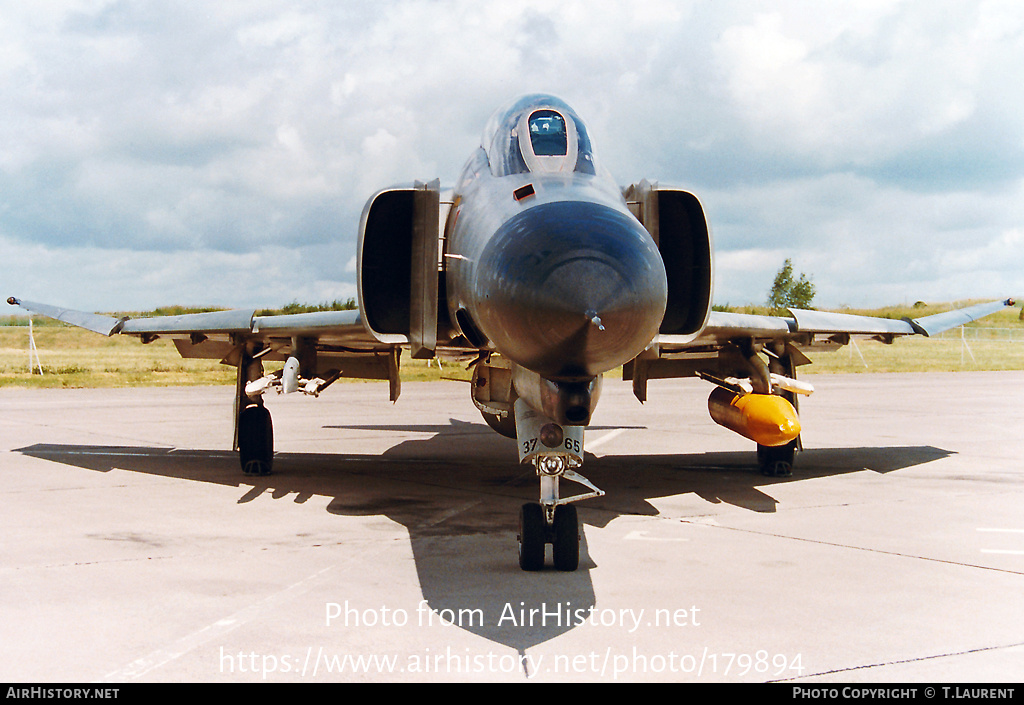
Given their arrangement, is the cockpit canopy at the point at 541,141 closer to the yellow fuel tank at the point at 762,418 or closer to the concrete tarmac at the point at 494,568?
the concrete tarmac at the point at 494,568

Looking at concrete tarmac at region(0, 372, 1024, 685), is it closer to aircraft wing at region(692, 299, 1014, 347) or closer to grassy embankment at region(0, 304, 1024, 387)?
aircraft wing at region(692, 299, 1014, 347)

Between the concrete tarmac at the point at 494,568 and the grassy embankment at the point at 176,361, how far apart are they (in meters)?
9.92

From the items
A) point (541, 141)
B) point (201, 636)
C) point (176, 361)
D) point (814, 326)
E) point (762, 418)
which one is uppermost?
point (541, 141)

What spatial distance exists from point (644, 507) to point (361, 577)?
3.56m

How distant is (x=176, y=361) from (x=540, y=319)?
4020cm

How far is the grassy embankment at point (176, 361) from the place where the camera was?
97.0ft

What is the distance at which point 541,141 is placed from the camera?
6246 mm

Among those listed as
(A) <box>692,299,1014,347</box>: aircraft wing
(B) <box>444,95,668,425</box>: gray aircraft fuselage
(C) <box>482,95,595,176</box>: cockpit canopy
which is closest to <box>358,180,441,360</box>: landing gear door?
(C) <box>482,95,595,176</box>: cockpit canopy

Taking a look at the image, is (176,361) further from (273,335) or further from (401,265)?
(401,265)

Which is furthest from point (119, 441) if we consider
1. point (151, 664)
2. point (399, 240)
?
point (151, 664)

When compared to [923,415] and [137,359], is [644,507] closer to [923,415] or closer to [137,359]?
[923,415]

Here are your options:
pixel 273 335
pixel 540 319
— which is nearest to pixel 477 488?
pixel 273 335
